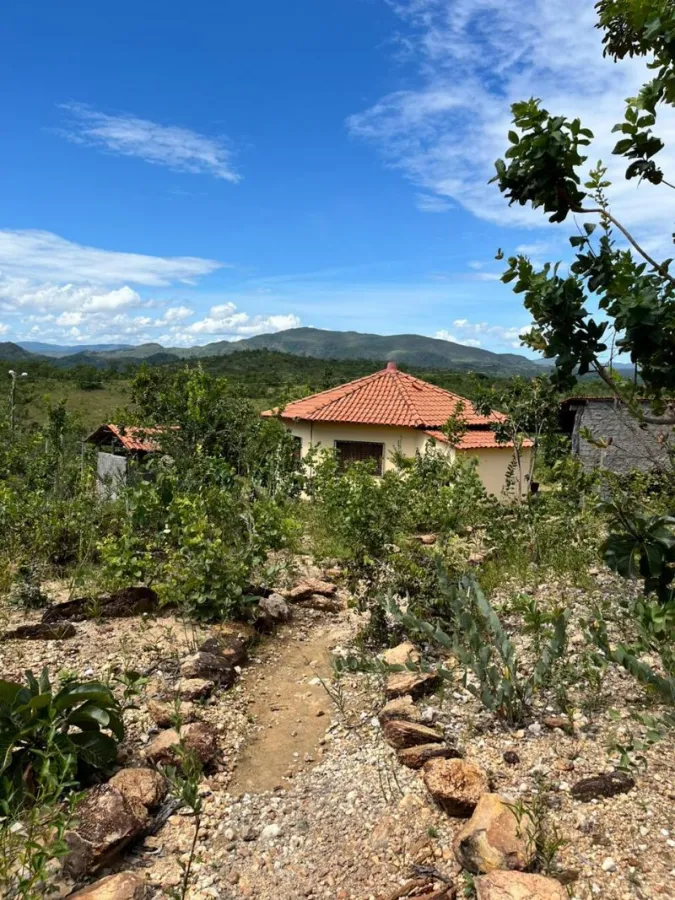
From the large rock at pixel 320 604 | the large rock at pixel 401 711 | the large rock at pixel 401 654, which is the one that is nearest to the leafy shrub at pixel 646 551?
the large rock at pixel 401 711

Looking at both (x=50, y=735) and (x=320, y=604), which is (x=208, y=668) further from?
(x=320, y=604)

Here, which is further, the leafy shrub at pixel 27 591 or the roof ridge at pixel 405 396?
the roof ridge at pixel 405 396

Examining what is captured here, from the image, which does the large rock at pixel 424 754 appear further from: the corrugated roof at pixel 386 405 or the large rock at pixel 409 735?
the corrugated roof at pixel 386 405

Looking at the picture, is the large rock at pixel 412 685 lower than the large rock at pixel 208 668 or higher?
higher

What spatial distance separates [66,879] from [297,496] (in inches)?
371

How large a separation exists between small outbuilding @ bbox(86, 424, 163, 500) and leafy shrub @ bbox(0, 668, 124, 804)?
530 centimetres

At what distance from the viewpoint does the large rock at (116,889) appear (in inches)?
91.0

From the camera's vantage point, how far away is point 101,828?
265 centimetres

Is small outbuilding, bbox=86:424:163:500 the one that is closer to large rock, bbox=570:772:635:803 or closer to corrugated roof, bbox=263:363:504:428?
corrugated roof, bbox=263:363:504:428

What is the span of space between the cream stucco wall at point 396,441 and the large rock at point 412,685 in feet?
35.7

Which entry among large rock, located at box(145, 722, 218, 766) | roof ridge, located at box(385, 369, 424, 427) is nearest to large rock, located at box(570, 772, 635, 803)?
large rock, located at box(145, 722, 218, 766)

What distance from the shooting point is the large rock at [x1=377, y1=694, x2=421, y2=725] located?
3.66m

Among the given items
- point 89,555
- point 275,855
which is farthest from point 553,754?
point 89,555

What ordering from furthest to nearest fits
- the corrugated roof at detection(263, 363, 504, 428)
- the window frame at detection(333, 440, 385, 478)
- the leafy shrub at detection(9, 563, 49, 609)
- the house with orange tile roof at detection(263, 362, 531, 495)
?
the corrugated roof at detection(263, 363, 504, 428), the window frame at detection(333, 440, 385, 478), the house with orange tile roof at detection(263, 362, 531, 495), the leafy shrub at detection(9, 563, 49, 609)
